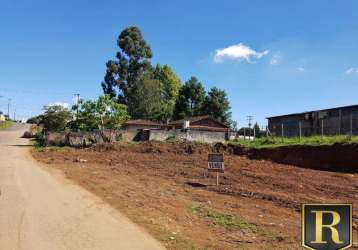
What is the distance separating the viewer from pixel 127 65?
214ft

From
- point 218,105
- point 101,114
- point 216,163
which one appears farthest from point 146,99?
point 216,163

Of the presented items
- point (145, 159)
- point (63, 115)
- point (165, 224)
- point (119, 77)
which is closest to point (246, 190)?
point (165, 224)

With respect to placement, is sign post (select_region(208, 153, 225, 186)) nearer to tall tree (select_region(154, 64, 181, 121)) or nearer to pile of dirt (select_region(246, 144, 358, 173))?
pile of dirt (select_region(246, 144, 358, 173))

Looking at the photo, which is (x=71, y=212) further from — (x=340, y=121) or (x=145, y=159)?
(x=340, y=121)

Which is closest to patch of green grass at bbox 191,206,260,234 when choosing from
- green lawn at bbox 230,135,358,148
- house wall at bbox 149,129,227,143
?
green lawn at bbox 230,135,358,148

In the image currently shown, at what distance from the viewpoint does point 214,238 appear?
7.96 meters

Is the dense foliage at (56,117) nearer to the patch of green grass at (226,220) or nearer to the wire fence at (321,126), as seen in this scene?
the wire fence at (321,126)

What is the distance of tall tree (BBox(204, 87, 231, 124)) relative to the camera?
67500mm

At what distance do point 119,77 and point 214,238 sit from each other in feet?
193

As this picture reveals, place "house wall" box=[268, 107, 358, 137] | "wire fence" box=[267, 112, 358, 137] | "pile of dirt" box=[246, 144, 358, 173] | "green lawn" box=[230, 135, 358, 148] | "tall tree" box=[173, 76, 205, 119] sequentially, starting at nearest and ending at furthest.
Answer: "pile of dirt" box=[246, 144, 358, 173] < "green lawn" box=[230, 135, 358, 148] < "wire fence" box=[267, 112, 358, 137] < "house wall" box=[268, 107, 358, 137] < "tall tree" box=[173, 76, 205, 119]

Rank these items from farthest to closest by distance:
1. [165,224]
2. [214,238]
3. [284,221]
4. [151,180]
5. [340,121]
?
[340,121]
[151,180]
[284,221]
[165,224]
[214,238]

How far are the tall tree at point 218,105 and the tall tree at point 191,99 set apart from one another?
1931 mm

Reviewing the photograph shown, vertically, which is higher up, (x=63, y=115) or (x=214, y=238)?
(x=63, y=115)

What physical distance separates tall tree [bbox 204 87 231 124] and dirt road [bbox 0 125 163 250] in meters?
54.7
